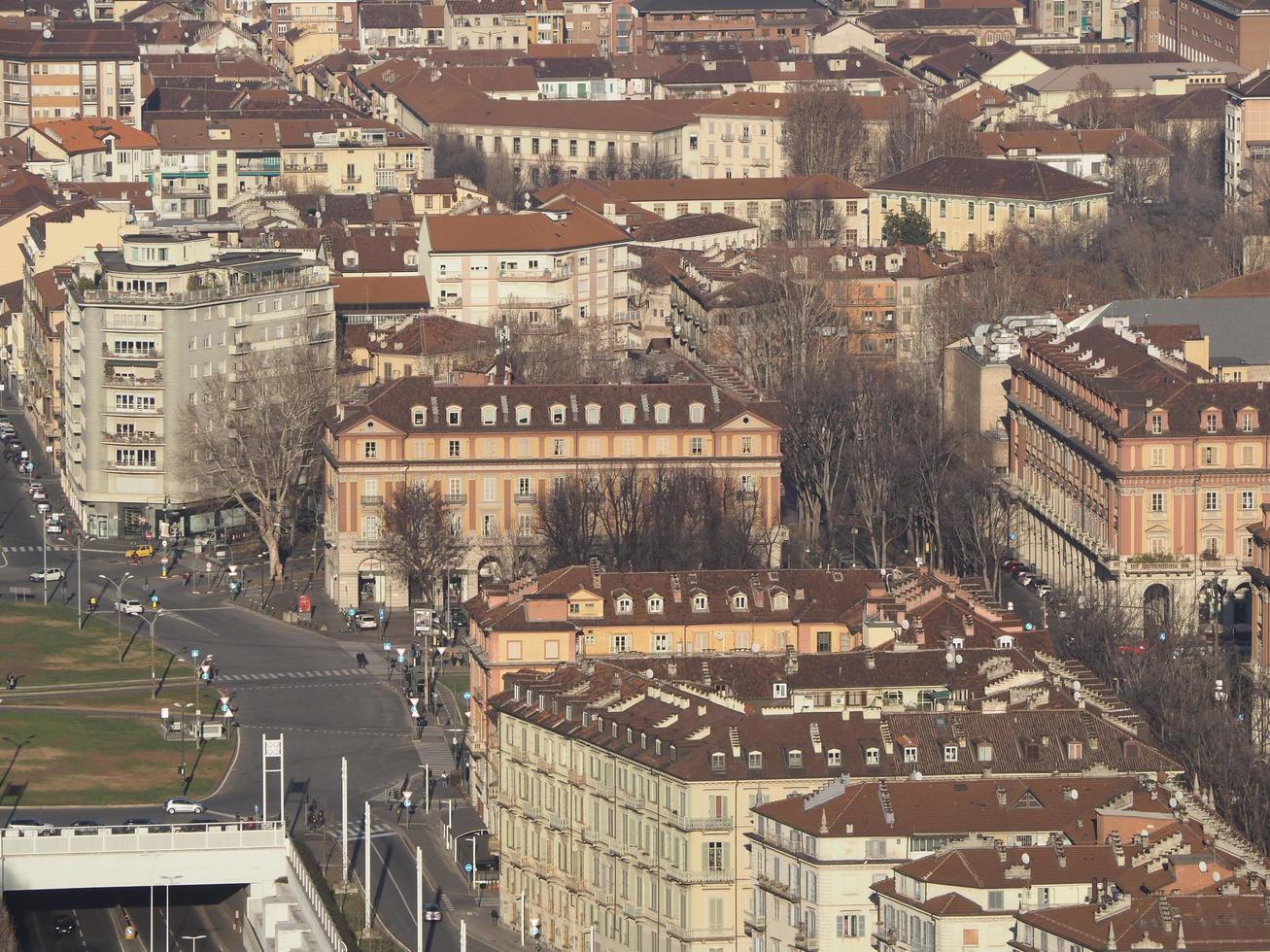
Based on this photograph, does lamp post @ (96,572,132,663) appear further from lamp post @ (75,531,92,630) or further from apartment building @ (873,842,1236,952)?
apartment building @ (873,842,1236,952)

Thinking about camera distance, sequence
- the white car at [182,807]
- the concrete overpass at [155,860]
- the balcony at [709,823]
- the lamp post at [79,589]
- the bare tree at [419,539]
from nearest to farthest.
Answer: the balcony at [709,823], the concrete overpass at [155,860], the white car at [182,807], the lamp post at [79,589], the bare tree at [419,539]

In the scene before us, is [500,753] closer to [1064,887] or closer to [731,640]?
[731,640]

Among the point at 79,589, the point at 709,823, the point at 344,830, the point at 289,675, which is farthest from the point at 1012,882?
the point at 79,589

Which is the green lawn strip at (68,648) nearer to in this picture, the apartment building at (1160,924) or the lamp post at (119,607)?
the lamp post at (119,607)

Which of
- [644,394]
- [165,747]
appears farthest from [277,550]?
[165,747]

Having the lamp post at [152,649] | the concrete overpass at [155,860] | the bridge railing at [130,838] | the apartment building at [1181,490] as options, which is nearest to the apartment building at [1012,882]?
the concrete overpass at [155,860]

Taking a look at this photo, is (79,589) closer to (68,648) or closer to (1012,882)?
(68,648)

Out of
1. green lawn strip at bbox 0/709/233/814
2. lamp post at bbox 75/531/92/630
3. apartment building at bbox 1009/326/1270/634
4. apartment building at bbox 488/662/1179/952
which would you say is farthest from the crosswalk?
apartment building at bbox 488/662/1179/952
